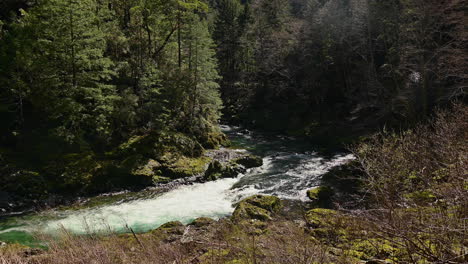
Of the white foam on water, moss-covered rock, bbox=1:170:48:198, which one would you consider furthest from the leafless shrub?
moss-covered rock, bbox=1:170:48:198

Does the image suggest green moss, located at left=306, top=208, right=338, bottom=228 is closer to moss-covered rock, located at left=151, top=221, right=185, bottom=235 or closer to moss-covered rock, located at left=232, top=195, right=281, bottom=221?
moss-covered rock, located at left=232, top=195, right=281, bottom=221

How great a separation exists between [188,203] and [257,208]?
14.7 feet

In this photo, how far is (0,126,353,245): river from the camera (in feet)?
37.8

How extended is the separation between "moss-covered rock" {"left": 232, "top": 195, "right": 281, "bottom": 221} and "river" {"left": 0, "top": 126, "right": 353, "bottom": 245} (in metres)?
1.76

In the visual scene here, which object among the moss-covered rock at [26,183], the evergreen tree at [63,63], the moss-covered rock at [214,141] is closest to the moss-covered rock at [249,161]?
the moss-covered rock at [214,141]

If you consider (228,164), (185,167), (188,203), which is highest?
(185,167)

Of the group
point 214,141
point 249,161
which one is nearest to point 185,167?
point 249,161

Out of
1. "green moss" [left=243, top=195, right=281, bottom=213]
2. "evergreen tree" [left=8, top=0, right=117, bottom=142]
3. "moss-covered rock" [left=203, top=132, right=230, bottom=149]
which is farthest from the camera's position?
"moss-covered rock" [left=203, top=132, right=230, bottom=149]

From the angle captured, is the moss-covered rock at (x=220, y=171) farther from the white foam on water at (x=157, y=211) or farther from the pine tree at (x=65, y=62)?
the pine tree at (x=65, y=62)

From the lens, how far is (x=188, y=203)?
14.8 m

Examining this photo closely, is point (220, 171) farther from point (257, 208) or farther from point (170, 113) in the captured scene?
point (257, 208)

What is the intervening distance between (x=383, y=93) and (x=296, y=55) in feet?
44.5

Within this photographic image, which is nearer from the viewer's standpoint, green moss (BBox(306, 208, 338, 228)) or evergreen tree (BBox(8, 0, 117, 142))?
green moss (BBox(306, 208, 338, 228))

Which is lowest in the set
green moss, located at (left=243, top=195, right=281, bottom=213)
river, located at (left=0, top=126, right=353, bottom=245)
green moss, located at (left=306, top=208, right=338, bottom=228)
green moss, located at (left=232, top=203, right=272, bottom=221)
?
river, located at (left=0, top=126, right=353, bottom=245)
